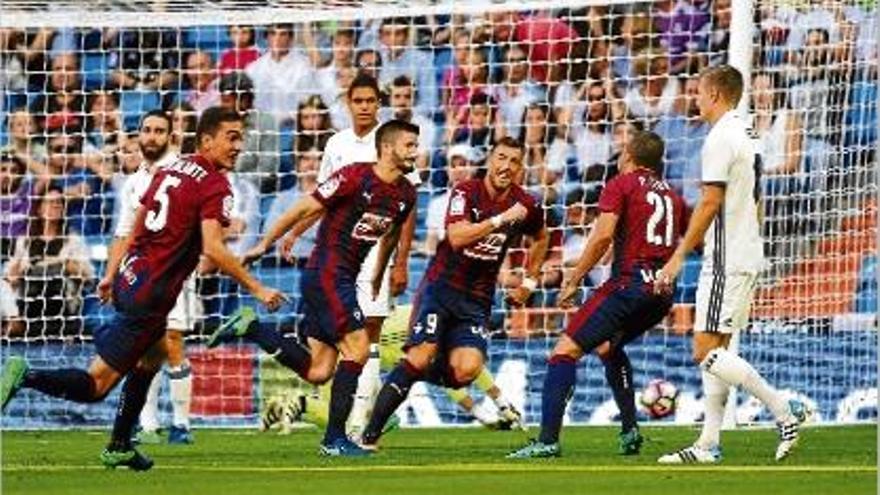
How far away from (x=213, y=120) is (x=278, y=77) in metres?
8.89

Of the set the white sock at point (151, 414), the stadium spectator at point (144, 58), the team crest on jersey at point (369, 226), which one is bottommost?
the white sock at point (151, 414)

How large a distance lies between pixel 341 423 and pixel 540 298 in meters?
7.15

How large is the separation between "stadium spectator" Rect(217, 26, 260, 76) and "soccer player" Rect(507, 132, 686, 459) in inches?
295

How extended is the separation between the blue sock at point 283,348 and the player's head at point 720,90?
9.99ft

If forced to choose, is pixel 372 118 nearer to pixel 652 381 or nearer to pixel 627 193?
pixel 627 193

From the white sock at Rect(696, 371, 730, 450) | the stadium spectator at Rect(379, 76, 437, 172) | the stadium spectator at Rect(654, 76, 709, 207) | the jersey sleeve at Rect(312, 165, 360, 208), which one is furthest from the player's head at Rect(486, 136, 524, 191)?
the stadium spectator at Rect(654, 76, 709, 207)

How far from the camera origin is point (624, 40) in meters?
22.1

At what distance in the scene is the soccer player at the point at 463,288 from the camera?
15.6 meters

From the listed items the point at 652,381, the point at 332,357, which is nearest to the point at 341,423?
the point at 332,357

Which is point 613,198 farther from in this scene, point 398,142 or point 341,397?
point 341,397

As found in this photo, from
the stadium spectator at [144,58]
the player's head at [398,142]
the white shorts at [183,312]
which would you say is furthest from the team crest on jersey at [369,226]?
the stadium spectator at [144,58]

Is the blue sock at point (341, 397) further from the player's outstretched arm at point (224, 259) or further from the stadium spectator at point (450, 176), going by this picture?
the stadium spectator at point (450, 176)

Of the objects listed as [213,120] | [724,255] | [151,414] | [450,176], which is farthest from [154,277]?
[450,176]

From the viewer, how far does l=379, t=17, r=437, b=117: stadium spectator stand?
22516 mm
